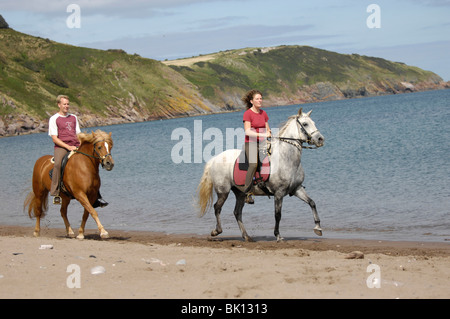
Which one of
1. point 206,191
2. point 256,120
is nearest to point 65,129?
point 206,191

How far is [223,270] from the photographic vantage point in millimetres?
8734

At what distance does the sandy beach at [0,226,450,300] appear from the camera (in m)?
7.13

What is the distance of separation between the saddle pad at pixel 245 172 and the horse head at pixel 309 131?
1.01 meters

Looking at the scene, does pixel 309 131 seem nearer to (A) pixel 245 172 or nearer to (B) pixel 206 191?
(A) pixel 245 172

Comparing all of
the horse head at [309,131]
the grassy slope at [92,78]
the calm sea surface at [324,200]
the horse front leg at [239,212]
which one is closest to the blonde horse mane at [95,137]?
the calm sea surface at [324,200]

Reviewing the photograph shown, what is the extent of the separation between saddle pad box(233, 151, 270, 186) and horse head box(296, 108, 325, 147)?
3.30 feet

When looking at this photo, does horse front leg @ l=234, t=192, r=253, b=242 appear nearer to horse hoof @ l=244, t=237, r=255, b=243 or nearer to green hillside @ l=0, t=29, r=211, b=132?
horse hoof @ l=244, t=237, r=255, b=243

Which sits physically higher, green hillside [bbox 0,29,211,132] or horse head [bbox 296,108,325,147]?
green hillside [bbox 0,29,211,132]

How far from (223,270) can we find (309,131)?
176 inches

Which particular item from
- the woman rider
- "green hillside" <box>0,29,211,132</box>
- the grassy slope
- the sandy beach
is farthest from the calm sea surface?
the grassy slope

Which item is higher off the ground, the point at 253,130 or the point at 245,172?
the point at 253,130

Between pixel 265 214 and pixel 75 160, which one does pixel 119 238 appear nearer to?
pixel 75 160

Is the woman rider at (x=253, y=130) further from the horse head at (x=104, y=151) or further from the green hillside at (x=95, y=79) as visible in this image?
the green hillside at (x=95, y=79)
